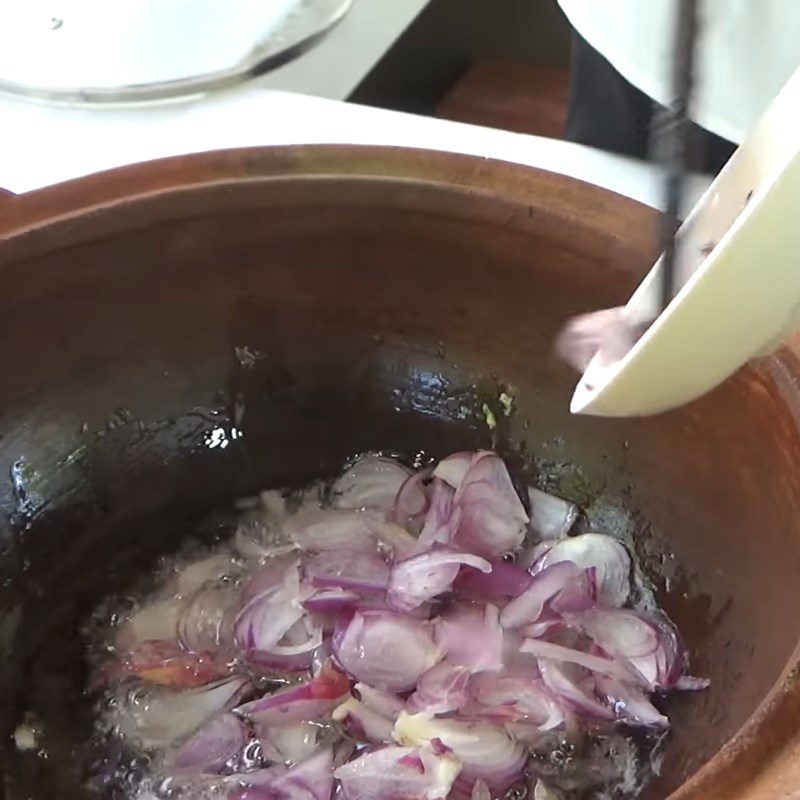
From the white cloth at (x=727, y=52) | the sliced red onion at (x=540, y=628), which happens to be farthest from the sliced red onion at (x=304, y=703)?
the white cloth at (x=727, y=52)

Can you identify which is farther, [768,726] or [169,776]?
[169,776]

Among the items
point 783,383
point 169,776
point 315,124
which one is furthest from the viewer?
point 315,124

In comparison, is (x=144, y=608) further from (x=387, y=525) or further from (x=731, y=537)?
(x=731, y=537)

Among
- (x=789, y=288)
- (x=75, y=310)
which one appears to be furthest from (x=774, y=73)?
(x=75, y=310)

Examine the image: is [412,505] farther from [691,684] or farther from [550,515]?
[691,684]

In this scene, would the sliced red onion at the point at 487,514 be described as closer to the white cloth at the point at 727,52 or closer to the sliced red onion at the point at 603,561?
the sliced red onion at the point at 603,561

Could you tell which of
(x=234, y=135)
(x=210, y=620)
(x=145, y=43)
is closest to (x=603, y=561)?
(x=210, y=620)
